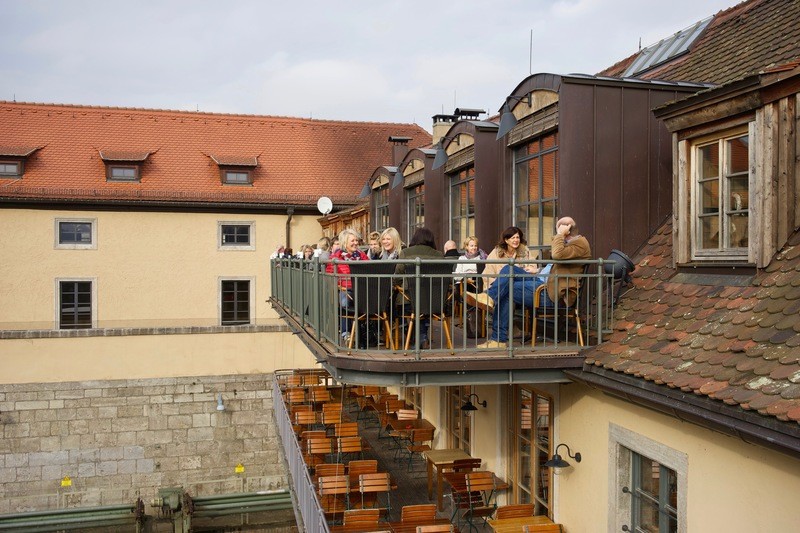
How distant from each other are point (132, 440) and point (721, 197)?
1766cm

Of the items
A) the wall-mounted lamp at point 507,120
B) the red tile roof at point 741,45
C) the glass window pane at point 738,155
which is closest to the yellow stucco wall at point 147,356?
the wall-mounted lamp at point 507,120

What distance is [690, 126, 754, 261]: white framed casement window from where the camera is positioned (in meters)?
6.33

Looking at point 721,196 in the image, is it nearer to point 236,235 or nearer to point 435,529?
point 435,529

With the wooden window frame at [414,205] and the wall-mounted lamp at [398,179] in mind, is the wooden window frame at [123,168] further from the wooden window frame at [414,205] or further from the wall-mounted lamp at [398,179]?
the wooden window frame at [414,205]

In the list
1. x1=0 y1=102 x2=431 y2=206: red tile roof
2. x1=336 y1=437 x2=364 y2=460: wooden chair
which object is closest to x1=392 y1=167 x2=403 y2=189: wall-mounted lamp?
x1=336 y1=437 x2=364 y2=460: wooden chair

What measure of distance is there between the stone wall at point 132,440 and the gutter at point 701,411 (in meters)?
14.0

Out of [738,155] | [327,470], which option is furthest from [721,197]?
[327,470]

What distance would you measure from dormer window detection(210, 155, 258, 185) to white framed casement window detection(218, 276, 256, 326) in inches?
132

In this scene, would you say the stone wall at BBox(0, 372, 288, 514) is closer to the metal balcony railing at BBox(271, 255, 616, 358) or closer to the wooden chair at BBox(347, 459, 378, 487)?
the wooden chair at BBox(347, 459, 378, 487)

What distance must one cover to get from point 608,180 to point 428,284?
7.53ft

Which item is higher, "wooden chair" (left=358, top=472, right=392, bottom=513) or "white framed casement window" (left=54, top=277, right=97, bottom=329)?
"white framed casement window" (left=54, top=277, right=97, bottom=329)

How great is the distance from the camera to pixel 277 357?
21.8 metres

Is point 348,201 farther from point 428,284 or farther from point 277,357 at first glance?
point 428,284

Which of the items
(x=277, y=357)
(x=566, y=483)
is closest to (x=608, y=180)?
(x=566, y=483)
